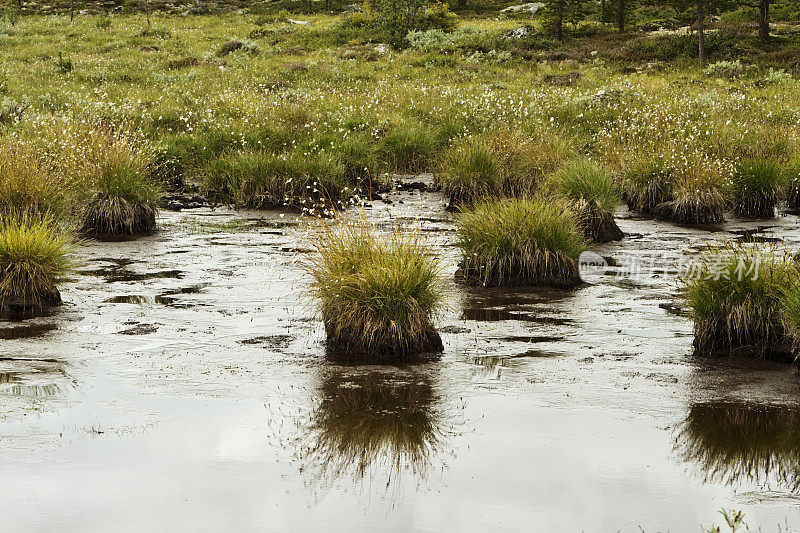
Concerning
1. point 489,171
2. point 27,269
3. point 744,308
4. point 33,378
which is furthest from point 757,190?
point 33,378

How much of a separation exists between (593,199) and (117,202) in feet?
24.4

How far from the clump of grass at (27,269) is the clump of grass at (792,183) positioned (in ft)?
42.4

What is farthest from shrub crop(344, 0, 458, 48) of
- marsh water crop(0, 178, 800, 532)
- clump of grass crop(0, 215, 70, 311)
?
marsh water crop(0, 178, 800, 532)

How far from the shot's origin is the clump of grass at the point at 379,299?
8.80m

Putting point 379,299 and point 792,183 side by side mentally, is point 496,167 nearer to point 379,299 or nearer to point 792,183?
point 792,183

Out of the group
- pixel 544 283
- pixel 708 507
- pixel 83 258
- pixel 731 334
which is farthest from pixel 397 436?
pixel 83 258

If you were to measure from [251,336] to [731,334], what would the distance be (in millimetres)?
4580

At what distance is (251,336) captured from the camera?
949cm

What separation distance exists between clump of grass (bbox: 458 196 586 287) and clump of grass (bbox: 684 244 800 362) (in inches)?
122

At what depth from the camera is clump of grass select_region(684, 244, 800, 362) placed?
8.62 metres

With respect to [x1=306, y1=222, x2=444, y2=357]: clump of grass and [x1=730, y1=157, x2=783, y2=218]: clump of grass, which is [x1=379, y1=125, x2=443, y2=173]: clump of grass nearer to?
[x1=730, y1=157, x2=783, y2=218]: clump of grass

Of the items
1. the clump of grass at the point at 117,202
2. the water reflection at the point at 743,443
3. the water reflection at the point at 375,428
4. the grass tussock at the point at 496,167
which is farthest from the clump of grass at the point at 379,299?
the grass tussock at the point at 496,167

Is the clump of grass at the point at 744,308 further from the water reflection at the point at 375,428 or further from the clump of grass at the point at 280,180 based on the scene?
the clump of grass at the point at 280,180

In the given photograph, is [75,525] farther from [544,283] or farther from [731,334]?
[544,283]
